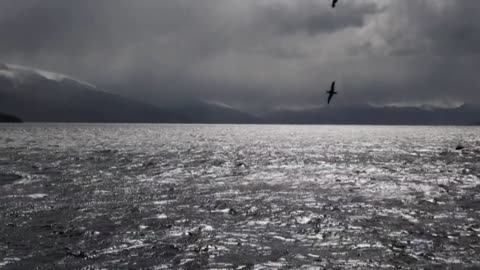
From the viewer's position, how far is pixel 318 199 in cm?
4025

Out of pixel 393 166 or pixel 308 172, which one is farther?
pixel 393 166

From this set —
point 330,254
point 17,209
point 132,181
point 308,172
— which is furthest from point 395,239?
point 308,172

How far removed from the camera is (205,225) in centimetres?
2966

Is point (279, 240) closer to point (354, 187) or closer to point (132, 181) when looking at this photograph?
point (354, 187)

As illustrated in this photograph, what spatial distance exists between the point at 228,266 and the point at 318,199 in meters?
20.5

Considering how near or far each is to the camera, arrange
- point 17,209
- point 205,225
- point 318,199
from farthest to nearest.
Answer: point 318,199 < point 17,209 < point 205,225

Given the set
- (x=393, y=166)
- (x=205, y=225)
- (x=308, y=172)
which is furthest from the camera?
(x=393, y=166)

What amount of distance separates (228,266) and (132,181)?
31.0 m

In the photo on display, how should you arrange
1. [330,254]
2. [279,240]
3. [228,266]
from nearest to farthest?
[228,266] → [330,254] → [279,240]

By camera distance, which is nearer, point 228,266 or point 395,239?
point 228,266

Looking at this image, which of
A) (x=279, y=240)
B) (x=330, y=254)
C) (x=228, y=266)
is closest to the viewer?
(x=228, y=266)

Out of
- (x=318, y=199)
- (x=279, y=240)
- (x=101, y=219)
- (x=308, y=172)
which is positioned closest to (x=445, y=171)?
(x=308, y=172)

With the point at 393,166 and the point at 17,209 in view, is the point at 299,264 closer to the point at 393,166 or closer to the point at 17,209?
the point at 17,209

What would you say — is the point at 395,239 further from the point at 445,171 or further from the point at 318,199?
the point at 445,171
